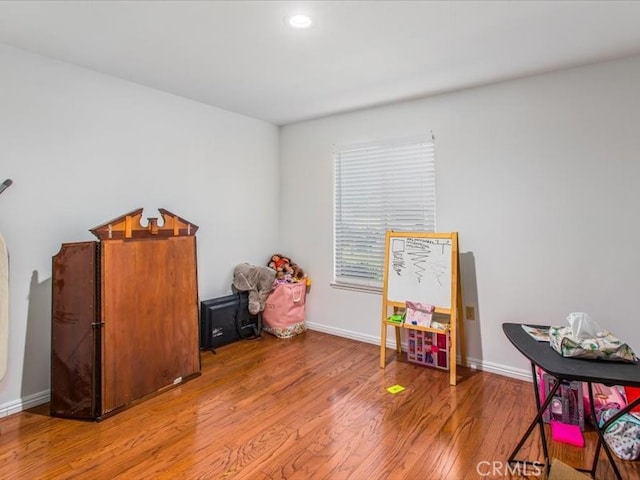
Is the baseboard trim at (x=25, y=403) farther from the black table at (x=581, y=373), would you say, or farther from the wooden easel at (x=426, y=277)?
the black table at (x=581, y=373)

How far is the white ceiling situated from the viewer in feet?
6.30

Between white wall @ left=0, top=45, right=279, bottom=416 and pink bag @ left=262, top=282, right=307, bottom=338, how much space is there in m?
0.53

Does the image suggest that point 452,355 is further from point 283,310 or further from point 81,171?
point 81,171

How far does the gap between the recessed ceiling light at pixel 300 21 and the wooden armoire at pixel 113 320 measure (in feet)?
5.33

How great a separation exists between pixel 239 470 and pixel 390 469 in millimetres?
776

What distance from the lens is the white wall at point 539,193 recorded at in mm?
2490

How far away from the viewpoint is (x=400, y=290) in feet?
10.4

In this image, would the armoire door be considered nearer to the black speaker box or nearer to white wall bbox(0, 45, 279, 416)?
white wall bbox(0, 45, 279, 416)

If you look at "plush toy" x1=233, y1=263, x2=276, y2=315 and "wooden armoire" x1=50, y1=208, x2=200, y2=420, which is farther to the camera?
"plush toy" x1=233, y1=263, x2=276, y2=315

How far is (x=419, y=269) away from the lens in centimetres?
308

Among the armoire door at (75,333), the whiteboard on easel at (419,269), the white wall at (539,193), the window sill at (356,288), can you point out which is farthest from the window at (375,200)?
the armoire door at (75,333)

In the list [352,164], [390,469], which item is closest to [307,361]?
[390,469]

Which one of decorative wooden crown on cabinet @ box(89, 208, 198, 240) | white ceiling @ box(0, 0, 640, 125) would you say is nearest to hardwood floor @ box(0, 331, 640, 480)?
decorative wooden crown on cabinet @ box(89, 208, 198, 240)

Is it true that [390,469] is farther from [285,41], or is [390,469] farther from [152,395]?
[285,41]
